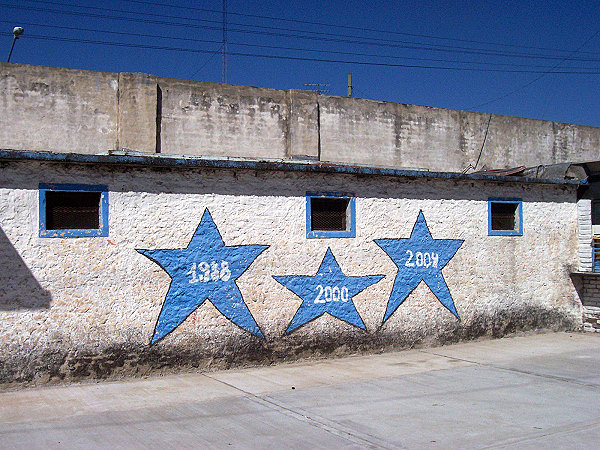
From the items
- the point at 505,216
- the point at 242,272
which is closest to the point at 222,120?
the point at 505,216

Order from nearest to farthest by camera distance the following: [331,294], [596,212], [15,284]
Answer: [15,284] < [331,294] < [596,212]

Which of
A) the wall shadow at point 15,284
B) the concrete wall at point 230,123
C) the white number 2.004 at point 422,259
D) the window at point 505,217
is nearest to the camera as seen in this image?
the wall shadow at point 15,284

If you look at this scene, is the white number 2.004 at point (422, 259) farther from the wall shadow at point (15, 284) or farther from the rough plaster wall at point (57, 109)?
the rough plaster wall at point (57, 109)

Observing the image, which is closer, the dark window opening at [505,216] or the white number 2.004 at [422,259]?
the white number 2.004 at [422,259]

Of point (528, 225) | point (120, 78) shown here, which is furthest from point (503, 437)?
point (120, 78)

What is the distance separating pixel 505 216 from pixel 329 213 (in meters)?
3.87

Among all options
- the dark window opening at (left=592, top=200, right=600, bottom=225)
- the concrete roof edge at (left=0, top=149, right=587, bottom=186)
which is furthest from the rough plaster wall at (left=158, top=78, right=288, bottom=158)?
the dark window opening at (left=592, top=200, right=600, bottom=225)

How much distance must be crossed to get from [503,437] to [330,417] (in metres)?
1.67

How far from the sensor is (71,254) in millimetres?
7758

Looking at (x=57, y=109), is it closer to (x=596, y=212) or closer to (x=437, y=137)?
(x=437, y=137)

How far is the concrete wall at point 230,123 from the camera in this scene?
598 inches

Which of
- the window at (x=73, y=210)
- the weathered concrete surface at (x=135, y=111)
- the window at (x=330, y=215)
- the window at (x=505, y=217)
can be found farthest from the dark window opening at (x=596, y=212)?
the weathered concrete surface at (x=135, y=111)

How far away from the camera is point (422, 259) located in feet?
34.1

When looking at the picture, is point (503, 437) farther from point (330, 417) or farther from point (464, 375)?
point (464, 375)
